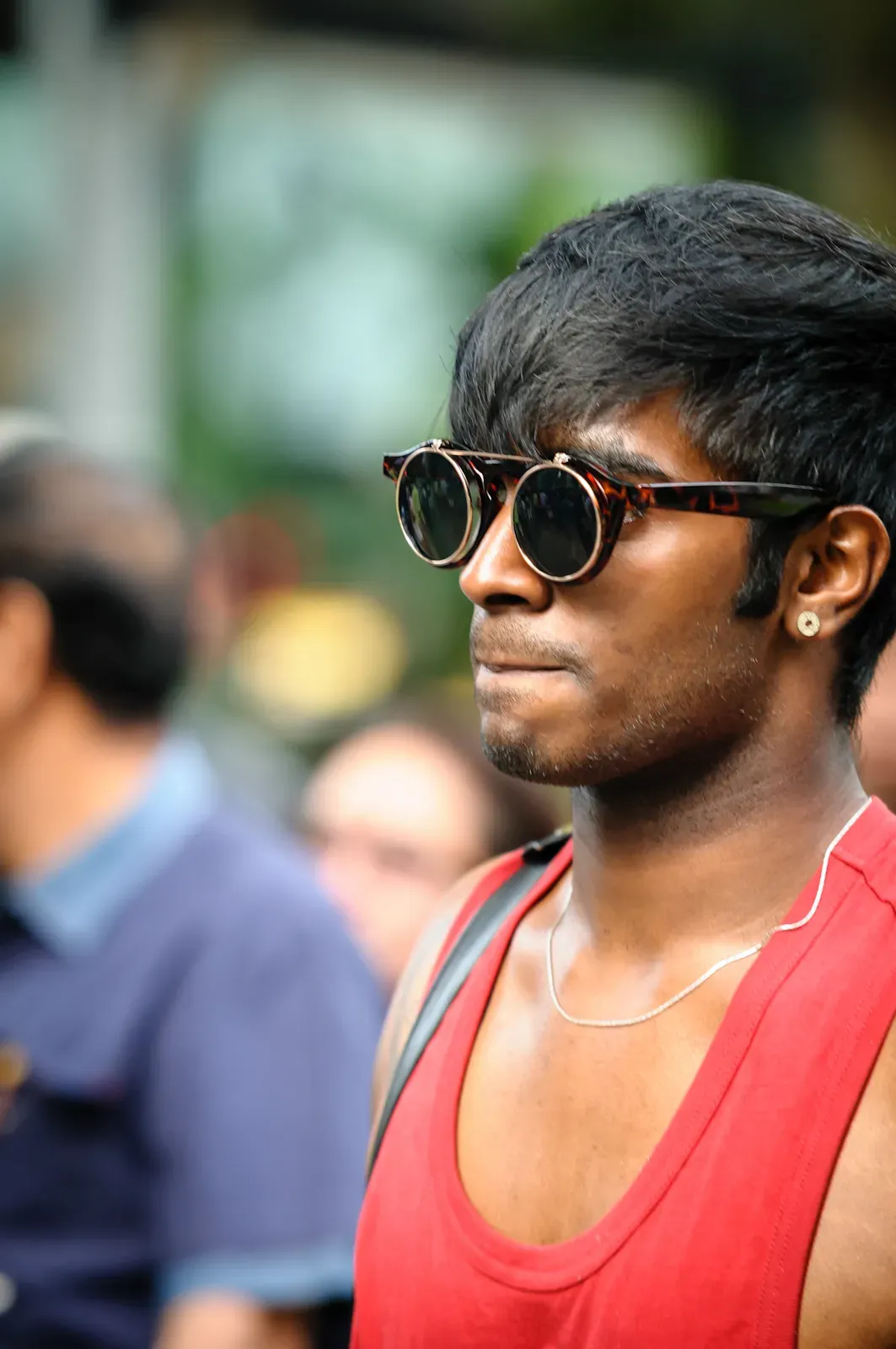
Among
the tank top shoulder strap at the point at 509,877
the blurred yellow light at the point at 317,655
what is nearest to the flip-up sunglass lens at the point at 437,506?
the tank top shoulder strap at the point at 509,877

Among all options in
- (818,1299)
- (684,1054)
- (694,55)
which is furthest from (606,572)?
(694,55)

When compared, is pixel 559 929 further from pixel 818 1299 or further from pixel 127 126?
pixel 127 126

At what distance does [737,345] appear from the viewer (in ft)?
5.66

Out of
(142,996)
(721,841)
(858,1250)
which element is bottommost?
(142,996)

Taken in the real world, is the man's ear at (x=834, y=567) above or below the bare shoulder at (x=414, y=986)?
above

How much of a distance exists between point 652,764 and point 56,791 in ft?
5.66

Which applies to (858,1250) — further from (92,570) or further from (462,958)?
(92,570)

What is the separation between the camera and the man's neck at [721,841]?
5.94 feet

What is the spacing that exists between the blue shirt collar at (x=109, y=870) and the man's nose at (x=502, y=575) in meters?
1.47

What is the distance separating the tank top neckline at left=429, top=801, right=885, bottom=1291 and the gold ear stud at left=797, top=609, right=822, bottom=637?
0.23 meters

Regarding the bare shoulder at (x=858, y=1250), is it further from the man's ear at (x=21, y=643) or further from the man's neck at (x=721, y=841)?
the man's ear at (x=21, y=643)

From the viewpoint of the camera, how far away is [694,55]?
319 inches

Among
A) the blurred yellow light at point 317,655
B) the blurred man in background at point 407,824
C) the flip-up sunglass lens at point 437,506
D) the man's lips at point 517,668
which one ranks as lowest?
the blurred yellow light at point 317,655

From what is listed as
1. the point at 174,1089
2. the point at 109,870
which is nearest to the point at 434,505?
the point at 174,1089
